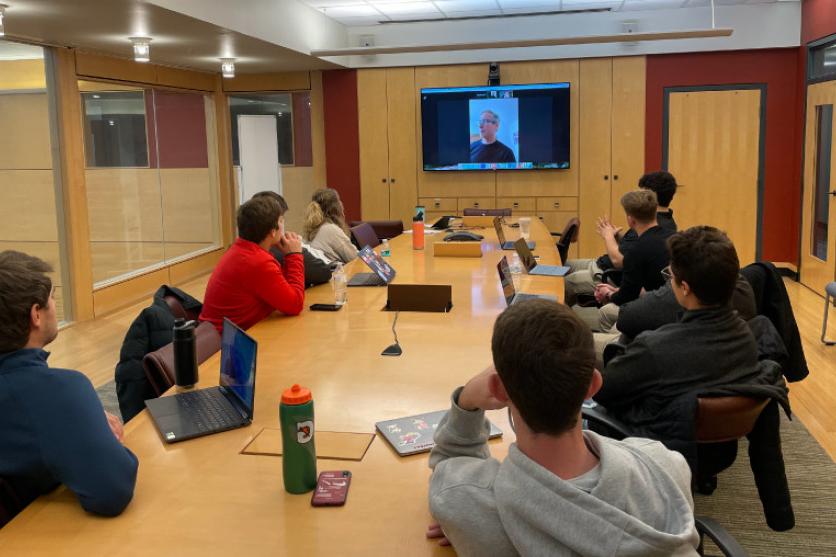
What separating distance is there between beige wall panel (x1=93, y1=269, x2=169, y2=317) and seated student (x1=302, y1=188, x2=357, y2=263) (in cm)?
280

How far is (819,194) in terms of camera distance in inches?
314

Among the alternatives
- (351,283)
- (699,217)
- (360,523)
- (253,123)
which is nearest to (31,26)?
(351,283)

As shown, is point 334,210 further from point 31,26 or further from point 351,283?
point 31,26

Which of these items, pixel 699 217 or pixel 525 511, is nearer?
pixel 525 511

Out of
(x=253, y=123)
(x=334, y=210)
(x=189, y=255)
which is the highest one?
(x=253, y=123)

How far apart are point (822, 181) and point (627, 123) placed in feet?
7.27

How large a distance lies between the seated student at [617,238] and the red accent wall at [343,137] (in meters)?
4.54

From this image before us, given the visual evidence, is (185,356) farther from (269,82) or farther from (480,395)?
(269,82)

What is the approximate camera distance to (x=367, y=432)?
2.21 meters

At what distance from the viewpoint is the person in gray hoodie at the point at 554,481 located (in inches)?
48.9

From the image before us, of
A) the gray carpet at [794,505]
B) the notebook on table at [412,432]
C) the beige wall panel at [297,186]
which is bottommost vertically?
the gray carpet at [794,505]

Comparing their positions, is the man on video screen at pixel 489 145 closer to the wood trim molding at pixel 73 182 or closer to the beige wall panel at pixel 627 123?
the beige wall panel at pixel 627 123

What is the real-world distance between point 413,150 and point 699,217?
11.6 ft

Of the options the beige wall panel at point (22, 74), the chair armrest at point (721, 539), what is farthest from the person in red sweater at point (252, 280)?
the beige wall panel at point (22, 74)
